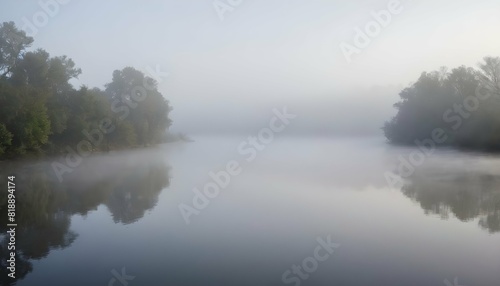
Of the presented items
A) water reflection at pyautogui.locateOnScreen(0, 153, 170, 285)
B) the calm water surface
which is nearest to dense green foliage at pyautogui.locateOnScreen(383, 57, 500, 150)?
the calm water surface

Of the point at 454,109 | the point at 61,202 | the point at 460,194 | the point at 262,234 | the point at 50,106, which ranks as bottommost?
the point at 262,234

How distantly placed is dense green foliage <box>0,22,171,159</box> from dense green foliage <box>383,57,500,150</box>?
1933 inches

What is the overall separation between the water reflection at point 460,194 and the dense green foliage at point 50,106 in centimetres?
3249

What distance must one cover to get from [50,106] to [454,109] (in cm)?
5738

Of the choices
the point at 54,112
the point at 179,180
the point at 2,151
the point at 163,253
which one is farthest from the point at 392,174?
the point at 54,112

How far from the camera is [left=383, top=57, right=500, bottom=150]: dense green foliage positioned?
51375 mm

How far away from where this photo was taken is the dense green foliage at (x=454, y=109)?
51.4m

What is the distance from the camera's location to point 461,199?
53.9 ft

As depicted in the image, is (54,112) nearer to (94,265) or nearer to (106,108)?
(106,108)

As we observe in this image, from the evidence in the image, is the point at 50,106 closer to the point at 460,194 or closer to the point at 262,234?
the point at 262,234

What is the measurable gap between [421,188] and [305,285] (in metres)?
14.3

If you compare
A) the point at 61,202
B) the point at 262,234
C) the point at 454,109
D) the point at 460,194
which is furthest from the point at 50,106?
the point at 454,109

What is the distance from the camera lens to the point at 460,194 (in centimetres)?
1755

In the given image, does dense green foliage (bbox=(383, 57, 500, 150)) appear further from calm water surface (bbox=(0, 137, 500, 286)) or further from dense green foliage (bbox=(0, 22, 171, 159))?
dense green foliage (bbox=(0, 22, 171, 159))
